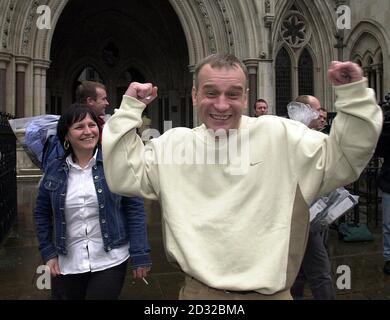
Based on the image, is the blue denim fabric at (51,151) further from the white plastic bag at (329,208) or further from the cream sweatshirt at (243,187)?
the white plastic bag at (329,208)

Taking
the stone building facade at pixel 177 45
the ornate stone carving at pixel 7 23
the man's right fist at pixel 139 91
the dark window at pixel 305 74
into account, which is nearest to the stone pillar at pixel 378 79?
the stone building facade at pixel 177 45

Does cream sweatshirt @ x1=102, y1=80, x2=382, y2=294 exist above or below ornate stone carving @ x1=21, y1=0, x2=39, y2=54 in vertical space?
below

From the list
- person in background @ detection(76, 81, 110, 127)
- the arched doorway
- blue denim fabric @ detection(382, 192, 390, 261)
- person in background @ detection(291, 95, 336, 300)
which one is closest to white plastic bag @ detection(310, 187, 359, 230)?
person in background @ detection(291, 95, 336, 300)

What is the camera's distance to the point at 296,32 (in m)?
15.1

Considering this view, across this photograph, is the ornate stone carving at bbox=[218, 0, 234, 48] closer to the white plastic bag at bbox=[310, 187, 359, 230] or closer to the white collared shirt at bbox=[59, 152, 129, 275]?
the white plastic bag at bbox=[310, 187, 359, 230]

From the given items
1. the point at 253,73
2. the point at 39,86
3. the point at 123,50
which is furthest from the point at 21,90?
the point at 123,50

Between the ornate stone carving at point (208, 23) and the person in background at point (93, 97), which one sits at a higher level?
the ornate stone carving at point (208, 23)

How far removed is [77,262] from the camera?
8.16ft

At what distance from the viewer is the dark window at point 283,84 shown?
50.0 ft

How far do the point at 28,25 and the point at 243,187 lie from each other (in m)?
12.3

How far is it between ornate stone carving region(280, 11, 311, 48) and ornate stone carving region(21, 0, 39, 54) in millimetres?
7794

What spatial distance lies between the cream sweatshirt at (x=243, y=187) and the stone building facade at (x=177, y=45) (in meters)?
11.5

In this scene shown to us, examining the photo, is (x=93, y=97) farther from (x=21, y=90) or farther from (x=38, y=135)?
(x=21, y=90)

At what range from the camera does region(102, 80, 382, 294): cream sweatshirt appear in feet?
4.78
